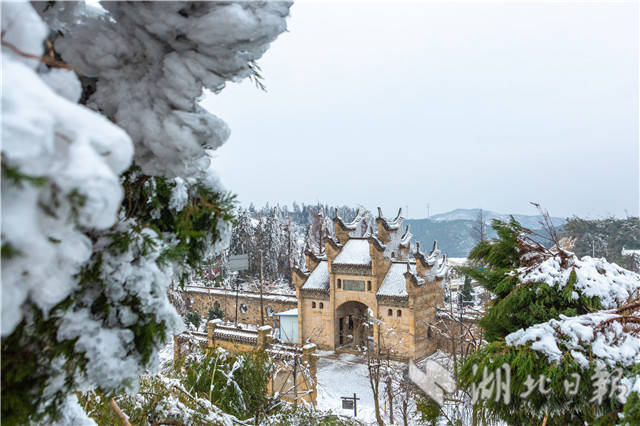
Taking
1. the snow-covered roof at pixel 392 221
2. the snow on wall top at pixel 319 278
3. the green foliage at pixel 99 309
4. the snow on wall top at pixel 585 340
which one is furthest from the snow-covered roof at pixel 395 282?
the green foliage at pixel 99 309

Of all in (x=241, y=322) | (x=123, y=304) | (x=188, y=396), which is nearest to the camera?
(x=123, y=304)

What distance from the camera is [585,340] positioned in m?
2.91

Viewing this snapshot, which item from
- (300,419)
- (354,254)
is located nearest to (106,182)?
(300,419)

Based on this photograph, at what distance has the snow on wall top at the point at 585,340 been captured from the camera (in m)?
2.79

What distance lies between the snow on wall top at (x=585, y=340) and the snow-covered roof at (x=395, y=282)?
1541 cm

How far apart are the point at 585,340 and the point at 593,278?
4.01 feet

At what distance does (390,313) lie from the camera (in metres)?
18.9

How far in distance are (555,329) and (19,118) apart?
132 inches

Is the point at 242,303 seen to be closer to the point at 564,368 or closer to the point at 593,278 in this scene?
the point at 593,278

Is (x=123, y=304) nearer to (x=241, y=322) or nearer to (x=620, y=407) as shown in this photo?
(x=620, y=407)

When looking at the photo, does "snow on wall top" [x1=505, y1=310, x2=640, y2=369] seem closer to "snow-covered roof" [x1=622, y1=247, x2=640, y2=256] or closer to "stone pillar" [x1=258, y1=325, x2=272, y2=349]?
"stone pillar" [x1=258, y1=325, x2=272, y2=349]

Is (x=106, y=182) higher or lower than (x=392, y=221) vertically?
lower

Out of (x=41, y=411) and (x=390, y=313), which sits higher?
(x=41, y=411)

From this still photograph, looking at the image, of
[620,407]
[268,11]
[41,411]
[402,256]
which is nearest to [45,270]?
[41,411]
